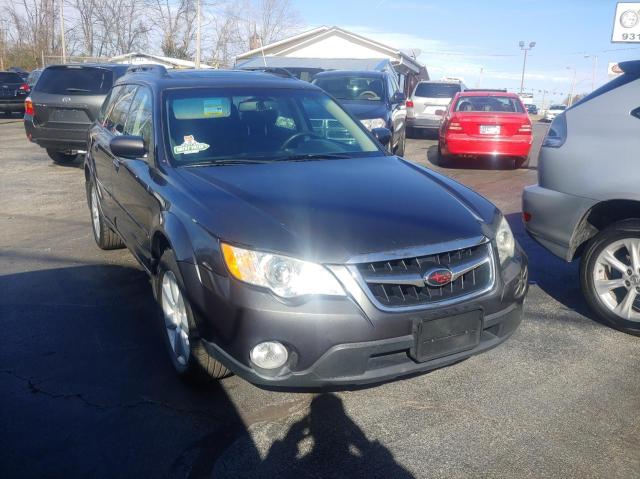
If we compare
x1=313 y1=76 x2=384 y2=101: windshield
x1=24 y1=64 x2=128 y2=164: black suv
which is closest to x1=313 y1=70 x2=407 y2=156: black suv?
x1=313 y1=76 x2=384 y2=101: windshield

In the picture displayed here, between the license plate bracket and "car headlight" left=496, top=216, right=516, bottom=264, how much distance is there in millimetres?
427

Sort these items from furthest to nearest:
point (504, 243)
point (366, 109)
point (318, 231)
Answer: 1. point (366, 109)
2. point (504, 243)
3. point (318, 231)

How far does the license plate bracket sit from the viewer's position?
113 inches

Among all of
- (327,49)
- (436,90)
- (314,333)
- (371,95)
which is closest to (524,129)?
(371,95)

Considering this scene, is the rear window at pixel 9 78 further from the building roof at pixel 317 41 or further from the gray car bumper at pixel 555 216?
the gray car bumper at pixel 555 216

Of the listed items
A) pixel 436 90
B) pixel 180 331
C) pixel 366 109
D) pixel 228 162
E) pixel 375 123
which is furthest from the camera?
pixel 436 90

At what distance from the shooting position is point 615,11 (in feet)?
135

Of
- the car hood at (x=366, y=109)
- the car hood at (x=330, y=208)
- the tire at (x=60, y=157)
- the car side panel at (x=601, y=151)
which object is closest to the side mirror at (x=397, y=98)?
the car hood at (x=366, y=109)

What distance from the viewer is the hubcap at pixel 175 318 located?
3.36 metres

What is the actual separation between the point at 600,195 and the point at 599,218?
1.05ft

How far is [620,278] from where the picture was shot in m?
4.18

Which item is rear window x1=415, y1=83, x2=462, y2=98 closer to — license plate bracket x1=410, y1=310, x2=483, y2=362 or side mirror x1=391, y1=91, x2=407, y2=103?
side mirror x1=391, y1=91, x2=407, y2=103

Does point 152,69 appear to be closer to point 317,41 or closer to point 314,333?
point 314,333

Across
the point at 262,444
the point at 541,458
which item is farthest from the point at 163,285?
the point at 541,458
